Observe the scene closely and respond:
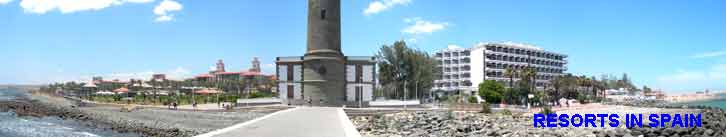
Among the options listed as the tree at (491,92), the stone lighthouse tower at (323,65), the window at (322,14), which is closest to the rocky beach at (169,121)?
the stone lighthouse tower at (323,65)

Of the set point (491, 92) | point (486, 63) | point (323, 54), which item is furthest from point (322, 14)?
point (486, 63)

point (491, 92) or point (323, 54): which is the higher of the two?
point (323, 54)

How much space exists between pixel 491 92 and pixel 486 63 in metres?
37.4

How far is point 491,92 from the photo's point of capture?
61281 mm

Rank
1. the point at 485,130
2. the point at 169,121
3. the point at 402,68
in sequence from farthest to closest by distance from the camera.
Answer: the point at 402,68 < the point at 169,121 < the point at 485,130

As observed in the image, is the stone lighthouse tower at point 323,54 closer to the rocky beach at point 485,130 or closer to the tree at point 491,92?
the rocky beach at point 485,130

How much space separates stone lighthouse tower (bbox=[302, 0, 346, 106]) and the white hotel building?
190ft

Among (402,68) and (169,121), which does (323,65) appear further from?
(402,68)

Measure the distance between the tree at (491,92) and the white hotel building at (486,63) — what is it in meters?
30.0

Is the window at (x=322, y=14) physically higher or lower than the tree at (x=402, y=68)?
higher

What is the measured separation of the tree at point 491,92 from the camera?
60966 mm

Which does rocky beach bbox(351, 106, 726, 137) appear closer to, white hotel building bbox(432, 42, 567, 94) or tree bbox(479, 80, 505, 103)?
tree bbox(479, 80, 505, 103)

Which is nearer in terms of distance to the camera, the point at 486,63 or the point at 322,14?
the point at 322,14

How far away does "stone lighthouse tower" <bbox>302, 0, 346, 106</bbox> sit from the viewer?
38031 millimetres
